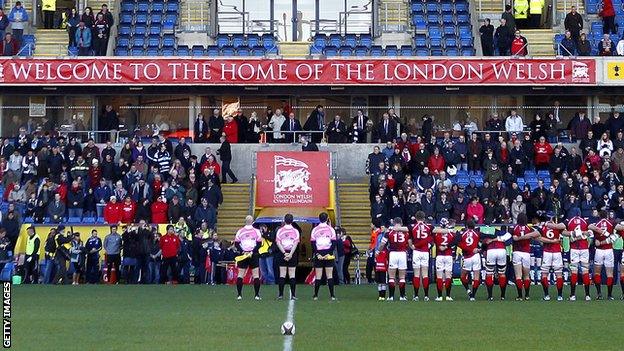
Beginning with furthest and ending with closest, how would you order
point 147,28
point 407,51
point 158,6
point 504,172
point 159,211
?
point 158,6, point 147,28, point 407,51, point 504,172, point 159,211

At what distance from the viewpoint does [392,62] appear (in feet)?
137

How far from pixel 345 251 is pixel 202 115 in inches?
408

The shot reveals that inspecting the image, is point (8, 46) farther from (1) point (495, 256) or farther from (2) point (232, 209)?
(1) point (495, 256)

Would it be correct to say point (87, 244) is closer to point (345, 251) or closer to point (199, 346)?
point (345, 251)

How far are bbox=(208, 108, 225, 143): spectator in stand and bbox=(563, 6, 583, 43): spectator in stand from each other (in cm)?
1220

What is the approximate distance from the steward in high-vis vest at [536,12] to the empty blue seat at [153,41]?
13.6 m

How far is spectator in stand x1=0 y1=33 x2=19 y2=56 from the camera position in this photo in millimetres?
42969

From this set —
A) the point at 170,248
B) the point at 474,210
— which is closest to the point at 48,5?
the point at 170,248

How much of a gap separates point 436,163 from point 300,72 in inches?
230

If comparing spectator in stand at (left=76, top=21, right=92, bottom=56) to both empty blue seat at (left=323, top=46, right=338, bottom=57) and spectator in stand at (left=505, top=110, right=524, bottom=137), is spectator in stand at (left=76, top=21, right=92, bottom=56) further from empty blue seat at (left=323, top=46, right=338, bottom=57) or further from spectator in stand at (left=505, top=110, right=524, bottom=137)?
spectator in stand at (left=505, top=110, right=524, bottom=137)

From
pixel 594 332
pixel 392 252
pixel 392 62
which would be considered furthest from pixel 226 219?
pixel 594 332

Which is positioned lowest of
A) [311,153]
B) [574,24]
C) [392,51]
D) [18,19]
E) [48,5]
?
[311,153]

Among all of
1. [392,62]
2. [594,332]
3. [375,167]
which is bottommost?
[594,332]

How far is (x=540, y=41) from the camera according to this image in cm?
4584
